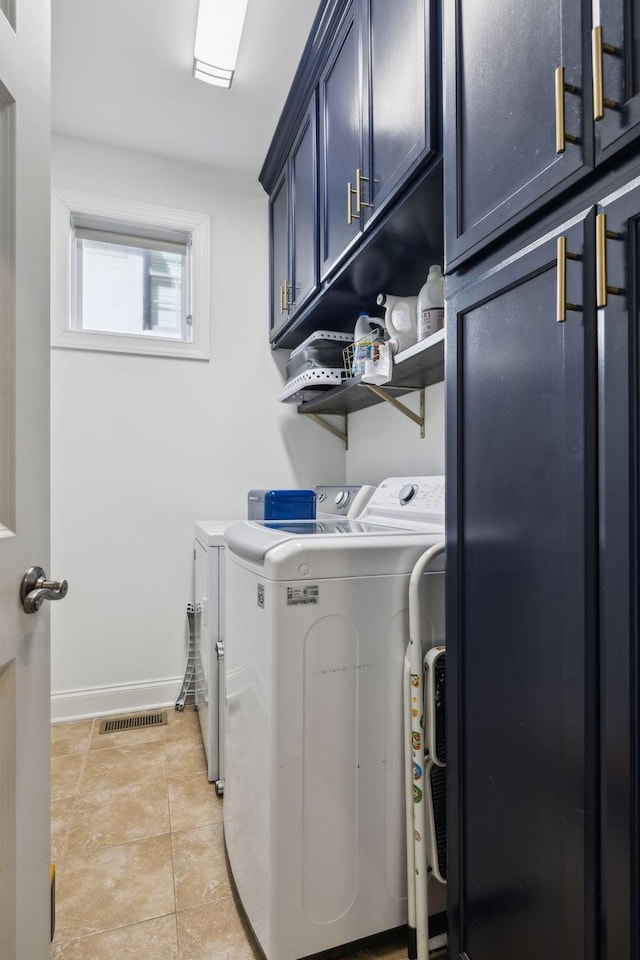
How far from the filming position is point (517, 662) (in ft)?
2.57

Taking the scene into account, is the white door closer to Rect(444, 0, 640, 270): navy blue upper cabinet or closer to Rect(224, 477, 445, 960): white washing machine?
Rect(224, 477, 445, 960): white washing machine

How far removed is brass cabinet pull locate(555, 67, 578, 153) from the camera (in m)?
0.65

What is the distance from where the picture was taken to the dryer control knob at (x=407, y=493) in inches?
65.3

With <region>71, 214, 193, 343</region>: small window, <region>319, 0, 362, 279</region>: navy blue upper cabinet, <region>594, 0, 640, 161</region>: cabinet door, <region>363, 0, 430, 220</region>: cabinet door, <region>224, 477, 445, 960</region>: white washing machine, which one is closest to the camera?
<region>594, 0, 640, 161</region>: cabinet door

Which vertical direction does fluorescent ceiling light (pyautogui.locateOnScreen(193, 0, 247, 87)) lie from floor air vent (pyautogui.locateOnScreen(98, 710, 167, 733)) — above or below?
above

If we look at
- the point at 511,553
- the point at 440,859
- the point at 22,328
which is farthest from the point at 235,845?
the point at 22,328

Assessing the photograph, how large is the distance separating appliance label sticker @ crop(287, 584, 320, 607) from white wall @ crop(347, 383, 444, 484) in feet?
3.08

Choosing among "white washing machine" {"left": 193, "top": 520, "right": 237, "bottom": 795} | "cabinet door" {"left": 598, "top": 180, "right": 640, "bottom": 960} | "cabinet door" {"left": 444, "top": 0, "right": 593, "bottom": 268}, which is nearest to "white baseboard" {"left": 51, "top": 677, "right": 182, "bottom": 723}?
"white washing machine" {"left": 193, "top": 520, "right": 237, "bottom": 795}

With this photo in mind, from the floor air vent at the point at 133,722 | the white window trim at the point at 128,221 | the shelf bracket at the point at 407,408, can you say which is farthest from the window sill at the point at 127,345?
the floor air vent at the point at 133,722

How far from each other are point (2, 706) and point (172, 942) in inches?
36.3

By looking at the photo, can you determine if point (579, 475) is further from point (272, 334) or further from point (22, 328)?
point (272, 334)

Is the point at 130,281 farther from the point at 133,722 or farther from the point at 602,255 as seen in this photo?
the point at 602,255

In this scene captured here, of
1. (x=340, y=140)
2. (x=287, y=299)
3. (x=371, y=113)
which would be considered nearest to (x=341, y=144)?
(x=340, y=140)

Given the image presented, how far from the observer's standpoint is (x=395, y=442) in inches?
87.1
